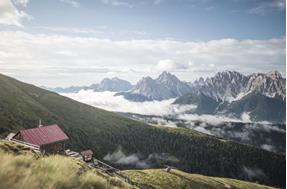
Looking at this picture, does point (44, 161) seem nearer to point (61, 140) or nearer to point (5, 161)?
point (5, 161)

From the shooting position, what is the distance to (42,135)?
60.8m

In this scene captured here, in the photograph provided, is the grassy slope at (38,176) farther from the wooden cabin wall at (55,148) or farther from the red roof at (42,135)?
the red roof at (42,135)

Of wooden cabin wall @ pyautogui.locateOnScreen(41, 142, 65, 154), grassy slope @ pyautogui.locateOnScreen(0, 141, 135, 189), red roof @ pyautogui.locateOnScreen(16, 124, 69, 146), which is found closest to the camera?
grassy slope @ pyautogui.locateOnScreen(0, 141, 135, 189)

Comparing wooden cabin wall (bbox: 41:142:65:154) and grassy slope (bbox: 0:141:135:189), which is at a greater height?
grassy slope (bbox: 0:141:135:189)

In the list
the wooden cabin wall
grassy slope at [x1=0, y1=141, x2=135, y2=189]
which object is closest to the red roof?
the wooden cabin wall

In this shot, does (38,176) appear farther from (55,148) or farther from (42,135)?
(55,148)

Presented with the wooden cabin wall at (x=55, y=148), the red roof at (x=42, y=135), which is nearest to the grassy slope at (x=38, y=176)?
the wooden cabin wall at (x=55, y=148)

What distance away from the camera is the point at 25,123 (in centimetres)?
15562

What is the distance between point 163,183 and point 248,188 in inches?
2644

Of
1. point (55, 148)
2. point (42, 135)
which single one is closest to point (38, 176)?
point (42, 135)

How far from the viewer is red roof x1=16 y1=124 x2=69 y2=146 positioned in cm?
5897

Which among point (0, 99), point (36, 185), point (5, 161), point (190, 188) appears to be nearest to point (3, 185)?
point (36, 185)

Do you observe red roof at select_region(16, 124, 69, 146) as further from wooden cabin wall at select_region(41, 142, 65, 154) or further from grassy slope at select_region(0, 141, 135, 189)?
grassy slope at select_region(0, 141, 135, 189)

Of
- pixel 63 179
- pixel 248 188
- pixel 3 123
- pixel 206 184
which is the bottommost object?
pixel 248 188
